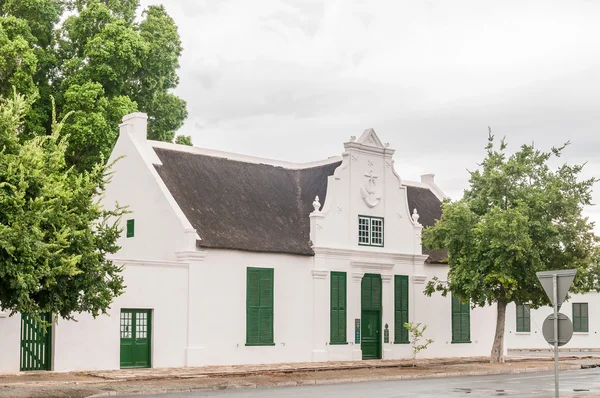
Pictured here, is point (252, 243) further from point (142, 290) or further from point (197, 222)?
point (142, 290)

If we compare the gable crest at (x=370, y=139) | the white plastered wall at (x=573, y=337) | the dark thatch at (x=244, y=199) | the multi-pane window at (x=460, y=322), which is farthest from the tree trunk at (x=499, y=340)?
the white plastered wall at (x=573, y=337)

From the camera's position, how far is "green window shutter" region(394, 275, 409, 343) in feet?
125

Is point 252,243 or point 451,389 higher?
point 252,243

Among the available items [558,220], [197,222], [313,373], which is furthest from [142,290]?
[558,220]

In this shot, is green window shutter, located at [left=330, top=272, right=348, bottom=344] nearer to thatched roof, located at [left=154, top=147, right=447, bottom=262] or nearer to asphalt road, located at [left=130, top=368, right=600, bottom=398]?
thatched roof, located at [left=154, top=147, right=447, bottom=262]

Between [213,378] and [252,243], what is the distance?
8187 millimetres

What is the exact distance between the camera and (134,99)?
42.5m

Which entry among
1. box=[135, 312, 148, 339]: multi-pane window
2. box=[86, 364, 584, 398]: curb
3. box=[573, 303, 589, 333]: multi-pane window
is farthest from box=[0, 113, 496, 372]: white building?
box=[573, 303, 589, 333]: multi-pane window

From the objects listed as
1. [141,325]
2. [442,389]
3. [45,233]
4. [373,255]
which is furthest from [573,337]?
[45,233]

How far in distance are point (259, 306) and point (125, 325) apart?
18.9 ft

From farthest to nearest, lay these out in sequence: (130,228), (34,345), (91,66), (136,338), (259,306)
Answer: (91,66)
(130,228)
(259,306)
(136,338)
(34,345)

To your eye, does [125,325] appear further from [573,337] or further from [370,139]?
[573,337]

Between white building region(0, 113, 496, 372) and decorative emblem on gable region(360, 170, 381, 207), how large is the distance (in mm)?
52

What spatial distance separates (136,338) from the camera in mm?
29891
